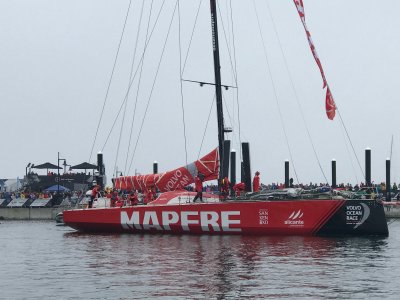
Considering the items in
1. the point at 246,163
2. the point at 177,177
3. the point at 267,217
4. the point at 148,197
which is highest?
the point at 246,163

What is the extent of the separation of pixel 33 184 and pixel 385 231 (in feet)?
146

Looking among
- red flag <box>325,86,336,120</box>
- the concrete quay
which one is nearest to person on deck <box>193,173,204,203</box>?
red flag <box>325,86,336,120</box>

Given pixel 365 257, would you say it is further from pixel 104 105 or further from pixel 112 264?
pixel 104 105

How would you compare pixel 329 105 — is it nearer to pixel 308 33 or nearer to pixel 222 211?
pixel 308 33

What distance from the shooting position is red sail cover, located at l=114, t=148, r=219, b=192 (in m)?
34.1

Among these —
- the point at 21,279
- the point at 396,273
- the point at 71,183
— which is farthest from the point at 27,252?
the point at 71,183

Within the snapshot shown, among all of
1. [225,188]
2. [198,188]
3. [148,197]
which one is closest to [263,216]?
[225,188]

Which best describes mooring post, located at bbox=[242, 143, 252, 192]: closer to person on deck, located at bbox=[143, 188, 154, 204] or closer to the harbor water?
person on deck, located at bbox=[143, 188, 154, 204]

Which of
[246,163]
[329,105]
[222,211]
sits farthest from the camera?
[246,163]

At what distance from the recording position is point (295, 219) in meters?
31.2

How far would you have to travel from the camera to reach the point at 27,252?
27.3 meters

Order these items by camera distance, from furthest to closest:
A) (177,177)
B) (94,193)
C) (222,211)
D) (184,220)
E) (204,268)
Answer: (94,193) → (177,177) → (184,220) → (222,211) → (204,268)

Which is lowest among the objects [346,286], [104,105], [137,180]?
[346,286]

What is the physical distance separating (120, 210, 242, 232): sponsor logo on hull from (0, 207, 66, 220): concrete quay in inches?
939
